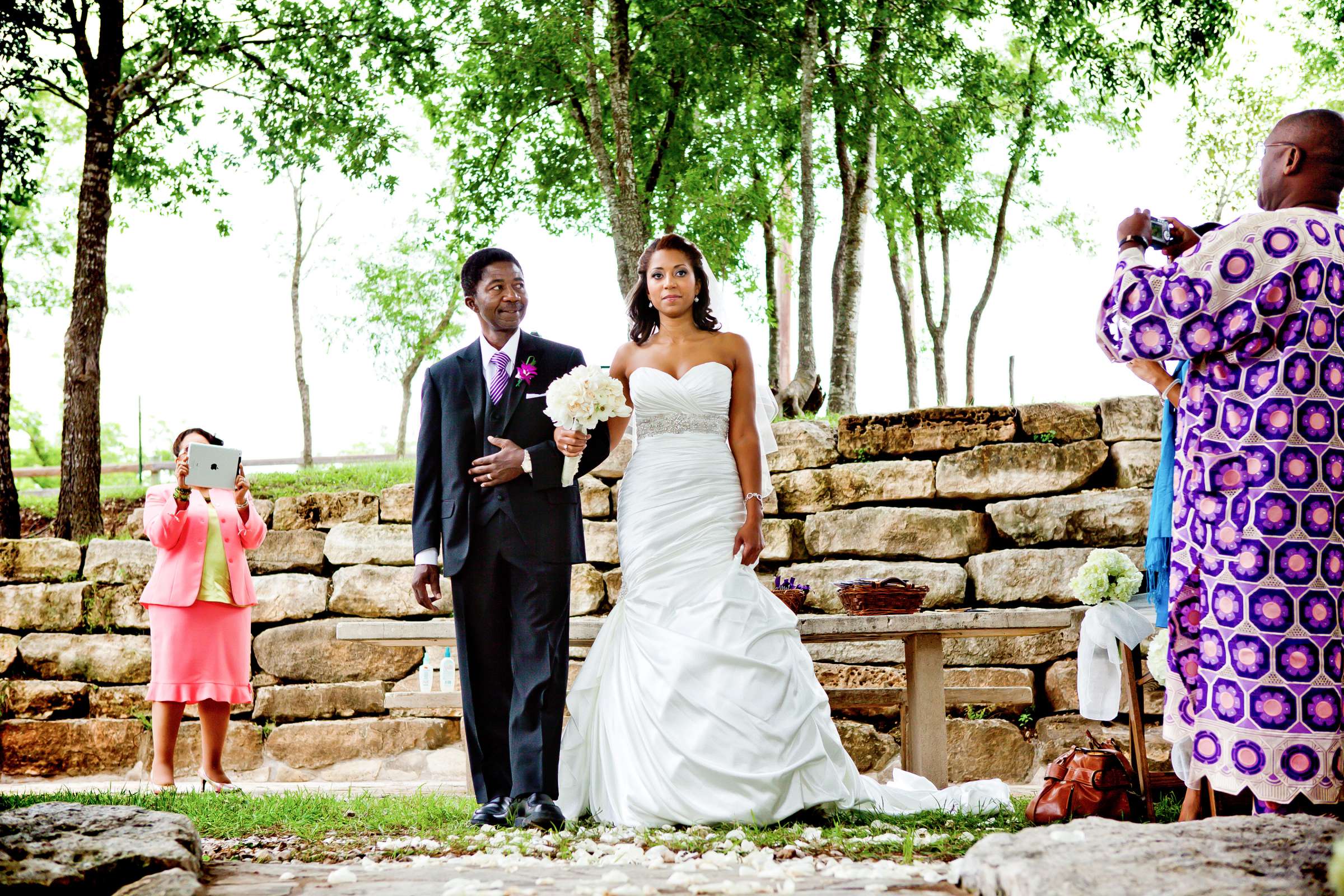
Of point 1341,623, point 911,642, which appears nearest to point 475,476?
point 911,642

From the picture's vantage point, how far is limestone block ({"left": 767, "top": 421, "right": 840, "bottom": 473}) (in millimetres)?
7438

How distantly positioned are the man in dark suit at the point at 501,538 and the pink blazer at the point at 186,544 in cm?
198

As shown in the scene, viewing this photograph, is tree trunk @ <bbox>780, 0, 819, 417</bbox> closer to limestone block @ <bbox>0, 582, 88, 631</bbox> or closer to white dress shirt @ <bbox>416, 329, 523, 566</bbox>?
white dress shirt @ <bbox>416, 329, 523, 566</bbox>

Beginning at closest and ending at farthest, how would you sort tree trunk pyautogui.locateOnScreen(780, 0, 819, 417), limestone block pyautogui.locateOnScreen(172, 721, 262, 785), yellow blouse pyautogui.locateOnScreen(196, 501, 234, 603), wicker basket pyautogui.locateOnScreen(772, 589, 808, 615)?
wicker basket pyautogui.locateOnScreen(772, 589, 808, 615)
yellow blouse pyautogui.locateOnScreen(196, 501, 234, 603)
limestone block pyautogui.locateOnScreen(172, 721, 262, 785)
tree trunk pyautogui.locateOnScreen(780, 0, 819, 417)

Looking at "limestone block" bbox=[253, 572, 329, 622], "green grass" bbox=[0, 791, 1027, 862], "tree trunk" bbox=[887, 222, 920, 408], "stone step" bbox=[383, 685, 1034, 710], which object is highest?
"tree trunk" bbox=[887, 222, 920, 408]

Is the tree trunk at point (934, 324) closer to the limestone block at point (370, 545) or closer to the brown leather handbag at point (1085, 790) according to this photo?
the limestone block at point (370, 545)

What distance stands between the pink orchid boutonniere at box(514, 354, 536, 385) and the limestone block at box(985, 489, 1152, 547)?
11.9 feet

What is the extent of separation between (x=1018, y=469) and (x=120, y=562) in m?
6.18

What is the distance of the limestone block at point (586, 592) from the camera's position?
7465 mm

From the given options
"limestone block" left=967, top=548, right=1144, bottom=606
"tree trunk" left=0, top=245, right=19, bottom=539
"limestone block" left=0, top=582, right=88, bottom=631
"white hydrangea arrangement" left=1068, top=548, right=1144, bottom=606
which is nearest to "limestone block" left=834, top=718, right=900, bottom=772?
"limestone block" left=967, top=548, right=1144, bottom=606

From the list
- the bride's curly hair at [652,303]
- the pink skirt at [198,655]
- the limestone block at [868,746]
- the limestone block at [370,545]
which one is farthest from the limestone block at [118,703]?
the bride's curly hair at [652,303]

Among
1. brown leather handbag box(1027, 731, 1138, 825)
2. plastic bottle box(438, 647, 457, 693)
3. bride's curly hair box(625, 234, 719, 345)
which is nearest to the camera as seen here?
brown leather handbag box(1027, 731, 1138, 825)

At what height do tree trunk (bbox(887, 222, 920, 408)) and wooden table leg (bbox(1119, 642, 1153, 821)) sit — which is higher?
tree trunk (bbox(887, 222, 920, 408))

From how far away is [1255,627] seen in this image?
3.17 m
